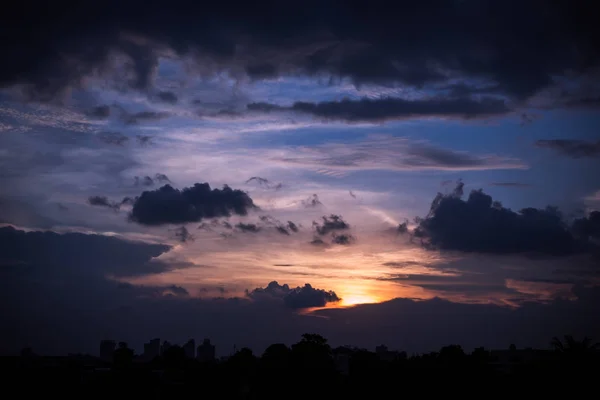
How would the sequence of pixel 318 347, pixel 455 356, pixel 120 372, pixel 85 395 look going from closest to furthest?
pixel 85 395
pixel 120 372
pixel 455 356
pixel 318 347

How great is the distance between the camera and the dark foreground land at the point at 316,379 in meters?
69.6

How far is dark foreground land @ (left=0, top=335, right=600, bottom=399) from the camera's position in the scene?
69562 mm

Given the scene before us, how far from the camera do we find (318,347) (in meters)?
105

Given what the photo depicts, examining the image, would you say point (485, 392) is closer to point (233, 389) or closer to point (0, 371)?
point (233, 389)

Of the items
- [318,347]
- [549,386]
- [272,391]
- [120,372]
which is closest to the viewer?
[549,386]

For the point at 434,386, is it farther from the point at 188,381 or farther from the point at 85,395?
the point at 85,395

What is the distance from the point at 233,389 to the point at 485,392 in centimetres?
3230

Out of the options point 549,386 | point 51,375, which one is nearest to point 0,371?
point 51,375

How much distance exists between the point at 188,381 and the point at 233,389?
19.8 ft

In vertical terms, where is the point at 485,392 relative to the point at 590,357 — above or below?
below

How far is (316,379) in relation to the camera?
88.4 metres

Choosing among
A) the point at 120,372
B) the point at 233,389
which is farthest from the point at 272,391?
the point at 120,372

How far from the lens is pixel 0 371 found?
83375mm

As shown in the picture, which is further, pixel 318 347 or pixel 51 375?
pixel 318 347
